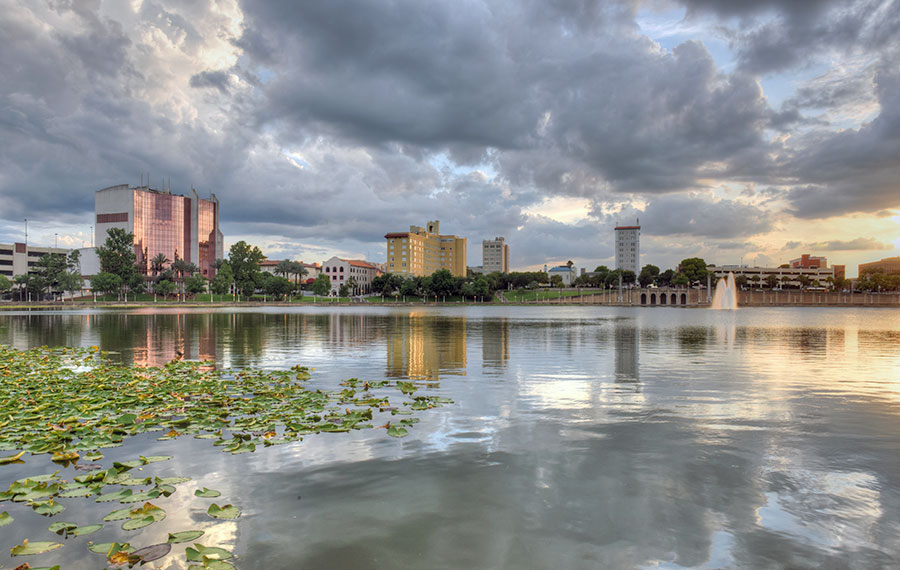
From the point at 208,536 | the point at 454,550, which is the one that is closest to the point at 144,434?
the point at 208,536

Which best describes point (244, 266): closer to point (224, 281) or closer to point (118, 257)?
point (224, 281)

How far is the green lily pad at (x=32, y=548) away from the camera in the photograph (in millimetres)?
5355

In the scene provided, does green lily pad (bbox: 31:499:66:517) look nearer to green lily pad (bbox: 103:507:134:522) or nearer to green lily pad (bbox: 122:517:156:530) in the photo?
green lily pad (bbox: 103:507:134:522)

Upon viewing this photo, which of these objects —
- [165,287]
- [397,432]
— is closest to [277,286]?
[165,287]

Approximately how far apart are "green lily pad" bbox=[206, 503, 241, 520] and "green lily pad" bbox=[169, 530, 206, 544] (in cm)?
49

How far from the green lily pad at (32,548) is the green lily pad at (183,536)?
119 cm

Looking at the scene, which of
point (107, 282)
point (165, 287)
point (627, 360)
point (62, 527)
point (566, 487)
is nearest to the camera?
point (62, 527)

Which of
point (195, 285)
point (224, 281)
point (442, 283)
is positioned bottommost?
point (195, 285)

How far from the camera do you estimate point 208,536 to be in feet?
19.6

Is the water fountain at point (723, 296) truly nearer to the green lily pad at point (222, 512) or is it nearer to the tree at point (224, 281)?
the tree at point (224, 281)

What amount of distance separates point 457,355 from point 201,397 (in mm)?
13676

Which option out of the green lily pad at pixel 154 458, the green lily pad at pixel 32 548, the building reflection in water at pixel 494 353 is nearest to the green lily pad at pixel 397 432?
the green lily pad at pixel 154 458

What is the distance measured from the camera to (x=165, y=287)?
15262 cm

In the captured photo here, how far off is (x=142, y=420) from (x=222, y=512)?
6.25 m
